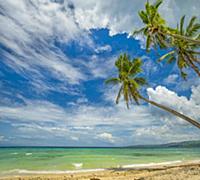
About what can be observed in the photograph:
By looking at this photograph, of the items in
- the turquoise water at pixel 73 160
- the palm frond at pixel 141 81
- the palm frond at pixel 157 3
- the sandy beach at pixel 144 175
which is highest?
the palm frond at pixel 157 3

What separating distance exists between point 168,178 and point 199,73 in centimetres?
1063

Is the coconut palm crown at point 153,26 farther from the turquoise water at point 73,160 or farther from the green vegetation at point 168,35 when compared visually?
the turquoise water at point 73,160

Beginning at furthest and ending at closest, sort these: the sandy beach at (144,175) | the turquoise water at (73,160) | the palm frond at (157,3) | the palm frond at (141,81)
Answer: the turquoise water at (73,160) < the palm frond at (141,81) < the palm frond at (157,3) < the sandy beach at (144,175)

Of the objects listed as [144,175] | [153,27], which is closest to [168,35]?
[153,27]

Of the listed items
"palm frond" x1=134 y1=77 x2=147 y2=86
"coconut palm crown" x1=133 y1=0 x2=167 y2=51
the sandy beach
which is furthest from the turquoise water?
"coconut palm crown" x1=133 y1=0 x2=167 y2=51

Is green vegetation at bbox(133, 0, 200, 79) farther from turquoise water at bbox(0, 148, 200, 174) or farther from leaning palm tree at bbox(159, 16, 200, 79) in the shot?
turquoise water at bbox(0, 148, 200, 174)

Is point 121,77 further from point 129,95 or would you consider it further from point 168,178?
point 168,178

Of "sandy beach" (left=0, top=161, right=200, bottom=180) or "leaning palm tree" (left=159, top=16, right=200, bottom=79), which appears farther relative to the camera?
"leaning palm tree" (left=159, top=16, right=200, bottom=79)

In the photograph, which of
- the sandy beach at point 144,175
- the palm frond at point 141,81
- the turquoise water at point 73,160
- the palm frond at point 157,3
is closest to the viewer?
the sandy beach at point 144,175

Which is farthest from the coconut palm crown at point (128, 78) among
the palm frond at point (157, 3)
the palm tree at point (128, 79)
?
the palm frond at point (157, 3)

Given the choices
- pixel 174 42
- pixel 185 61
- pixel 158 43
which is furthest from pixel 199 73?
pixel 158 43

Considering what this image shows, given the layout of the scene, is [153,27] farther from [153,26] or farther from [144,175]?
[144,175]

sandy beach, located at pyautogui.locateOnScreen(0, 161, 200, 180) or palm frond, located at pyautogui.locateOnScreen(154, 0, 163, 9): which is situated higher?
palm frond, located at pyautogui.locateOnScreen(154, 0, 163, 9)

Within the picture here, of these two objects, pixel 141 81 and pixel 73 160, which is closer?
pixel 141 81
